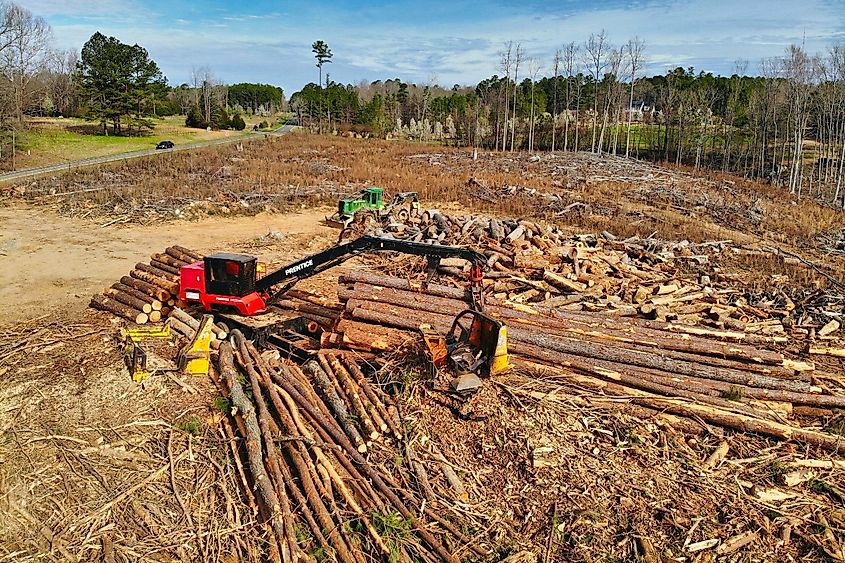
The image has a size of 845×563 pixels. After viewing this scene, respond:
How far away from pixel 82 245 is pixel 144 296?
8.29m

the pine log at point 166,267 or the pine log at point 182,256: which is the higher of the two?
the pine log at point 182,256

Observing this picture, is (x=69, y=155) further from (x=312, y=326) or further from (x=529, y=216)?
(x=312, y=326)

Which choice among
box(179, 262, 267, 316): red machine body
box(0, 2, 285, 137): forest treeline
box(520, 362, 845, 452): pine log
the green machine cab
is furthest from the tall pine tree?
box(520, 362, 845, 452): pine log

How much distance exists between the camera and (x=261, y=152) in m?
42.4

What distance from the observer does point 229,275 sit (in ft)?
31.2

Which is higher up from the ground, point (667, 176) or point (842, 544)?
point (667, 176)

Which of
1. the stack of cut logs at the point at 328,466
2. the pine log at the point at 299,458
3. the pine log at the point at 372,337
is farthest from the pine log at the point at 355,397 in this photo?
the pine log at the point at 299,458

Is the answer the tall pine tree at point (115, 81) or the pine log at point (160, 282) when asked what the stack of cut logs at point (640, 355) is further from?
the tall pine tree at point (115, 81)

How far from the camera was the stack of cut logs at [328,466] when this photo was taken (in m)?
5.46

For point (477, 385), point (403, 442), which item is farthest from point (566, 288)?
point (403, 442)

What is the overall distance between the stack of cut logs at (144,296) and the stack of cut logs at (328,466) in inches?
122

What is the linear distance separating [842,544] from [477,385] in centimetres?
415

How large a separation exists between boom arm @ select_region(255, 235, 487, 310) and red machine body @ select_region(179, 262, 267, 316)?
26 centimetres

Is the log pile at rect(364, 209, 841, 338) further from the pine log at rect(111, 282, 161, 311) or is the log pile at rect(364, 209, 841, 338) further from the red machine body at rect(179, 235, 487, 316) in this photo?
the pine log at rect(111, 282, 161, 311)
